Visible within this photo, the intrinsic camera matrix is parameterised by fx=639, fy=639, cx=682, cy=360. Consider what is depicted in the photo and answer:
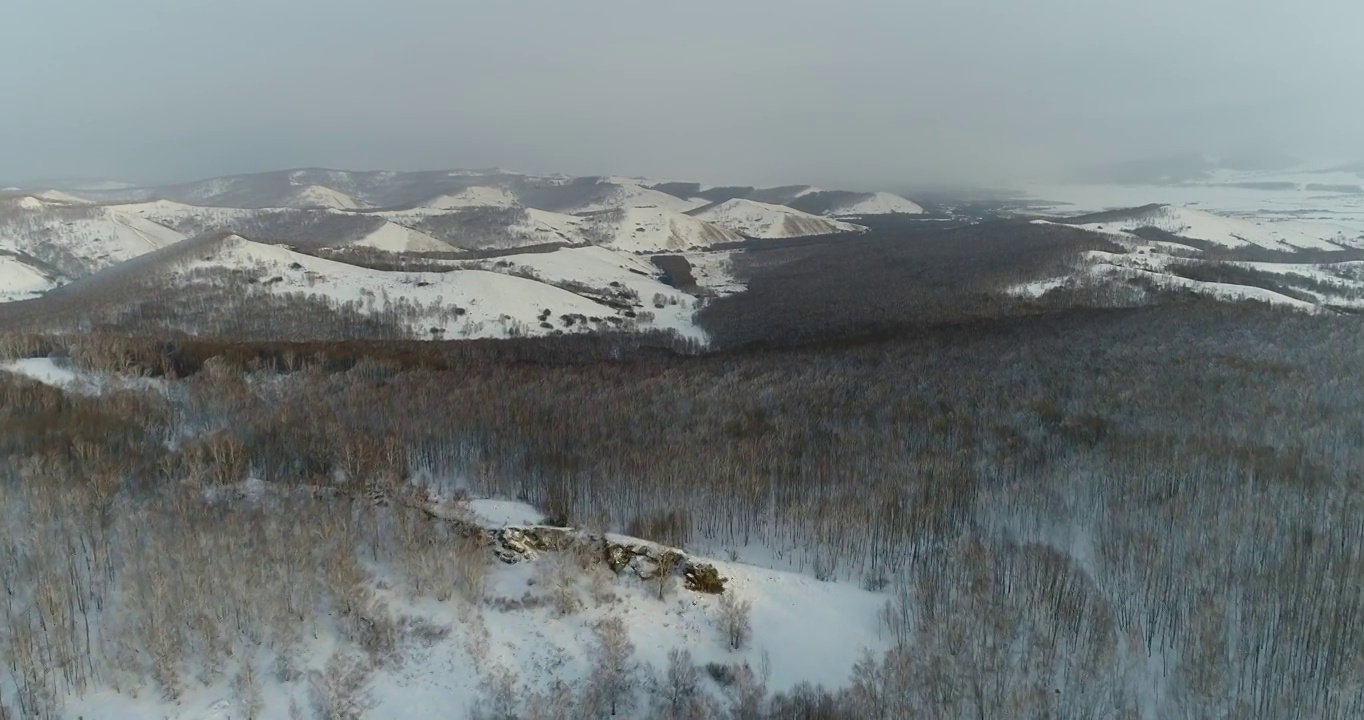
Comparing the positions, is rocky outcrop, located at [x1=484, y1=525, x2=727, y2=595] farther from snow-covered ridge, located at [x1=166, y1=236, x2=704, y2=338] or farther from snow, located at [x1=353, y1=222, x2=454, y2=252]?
snow, located at [x1=353, y1=222, x2=454, y2=252]

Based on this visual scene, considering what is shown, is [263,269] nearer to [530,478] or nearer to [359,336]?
[359,336]

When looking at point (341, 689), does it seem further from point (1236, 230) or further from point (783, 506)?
point (1236, 230)

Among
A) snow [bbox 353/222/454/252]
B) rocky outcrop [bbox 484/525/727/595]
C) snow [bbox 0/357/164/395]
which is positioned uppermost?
snow [bbox 353/222/454/252]

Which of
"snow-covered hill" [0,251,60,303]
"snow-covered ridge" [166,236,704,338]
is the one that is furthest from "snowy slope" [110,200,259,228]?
"snow-covered ridge" [166,236,704,338]

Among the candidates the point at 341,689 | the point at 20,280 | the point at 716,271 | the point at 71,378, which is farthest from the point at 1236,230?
the point at 20,280

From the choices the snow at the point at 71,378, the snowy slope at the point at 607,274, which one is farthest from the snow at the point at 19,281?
the snow at the point at 71,378

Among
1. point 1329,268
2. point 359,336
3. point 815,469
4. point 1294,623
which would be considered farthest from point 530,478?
point 1329,268
